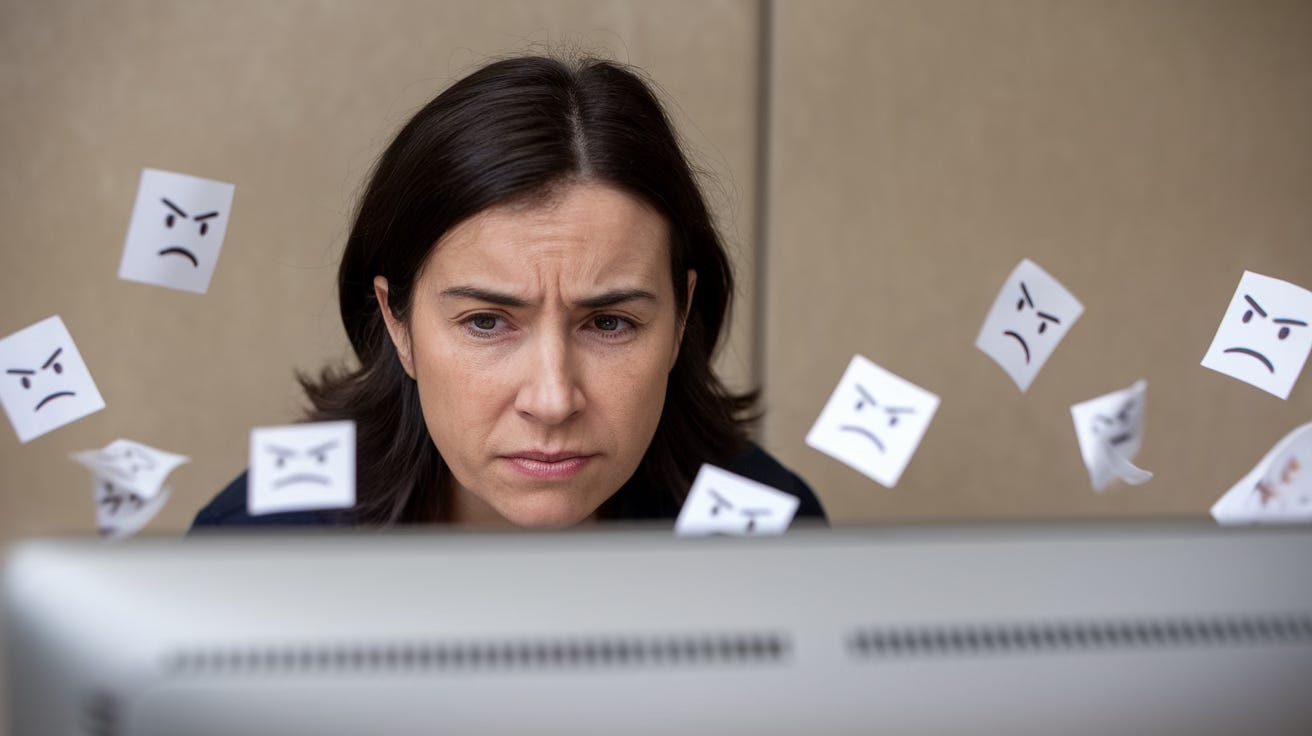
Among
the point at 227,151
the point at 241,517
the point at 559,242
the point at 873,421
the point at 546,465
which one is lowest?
the point at 241,517

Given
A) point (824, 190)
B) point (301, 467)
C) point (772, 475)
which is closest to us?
point (301, 467)

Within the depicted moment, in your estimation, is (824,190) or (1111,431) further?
(824,190)

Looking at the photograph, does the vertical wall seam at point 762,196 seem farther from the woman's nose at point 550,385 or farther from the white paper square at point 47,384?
the white paper square at point 47,384

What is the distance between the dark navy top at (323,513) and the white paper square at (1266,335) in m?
0.79

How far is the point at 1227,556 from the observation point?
1.47 feet

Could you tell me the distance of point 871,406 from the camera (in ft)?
2.73

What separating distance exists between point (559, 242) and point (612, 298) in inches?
Result: 2.9

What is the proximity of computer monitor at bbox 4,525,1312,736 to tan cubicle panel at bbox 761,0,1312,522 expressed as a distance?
1833 millimetres

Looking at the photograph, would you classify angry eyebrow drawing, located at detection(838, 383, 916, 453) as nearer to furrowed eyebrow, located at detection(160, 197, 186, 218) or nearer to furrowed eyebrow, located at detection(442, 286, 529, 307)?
furrowed eyebrow, located at detection(442, 286, 529, 307)

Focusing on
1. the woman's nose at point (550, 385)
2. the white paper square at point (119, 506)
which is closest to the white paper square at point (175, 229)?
the woman's nose at point (550, 385)

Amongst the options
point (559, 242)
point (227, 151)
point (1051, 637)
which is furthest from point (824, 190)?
point (1051, 637)

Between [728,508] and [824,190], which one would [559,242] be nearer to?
[728,508]

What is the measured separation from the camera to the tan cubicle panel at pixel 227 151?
2072 millimetres

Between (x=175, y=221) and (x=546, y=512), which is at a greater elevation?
(x=175, y=221)
